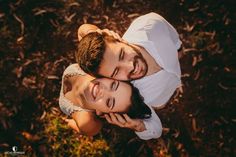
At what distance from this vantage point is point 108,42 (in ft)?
8.47

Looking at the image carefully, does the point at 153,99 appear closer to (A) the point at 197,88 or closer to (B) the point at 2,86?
(A) the point at 197,88

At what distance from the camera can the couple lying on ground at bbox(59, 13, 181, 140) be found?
256cm

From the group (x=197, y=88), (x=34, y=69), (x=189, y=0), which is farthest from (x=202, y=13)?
(x=34, y=69)

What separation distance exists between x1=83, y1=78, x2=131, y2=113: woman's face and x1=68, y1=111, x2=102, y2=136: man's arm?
0.40 meters

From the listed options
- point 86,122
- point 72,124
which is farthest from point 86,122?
point 72,124

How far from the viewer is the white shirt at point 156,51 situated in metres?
2.77

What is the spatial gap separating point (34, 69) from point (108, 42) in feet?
4.62

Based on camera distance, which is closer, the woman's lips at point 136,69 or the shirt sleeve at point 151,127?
the woman's lips at point 136,69

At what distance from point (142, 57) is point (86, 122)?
0.81 meters

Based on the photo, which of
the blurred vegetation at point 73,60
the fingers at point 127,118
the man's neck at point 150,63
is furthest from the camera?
the blurred vegetation at point 73,60

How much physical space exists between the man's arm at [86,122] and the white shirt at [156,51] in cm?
53

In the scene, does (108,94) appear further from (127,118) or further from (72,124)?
(72,124)

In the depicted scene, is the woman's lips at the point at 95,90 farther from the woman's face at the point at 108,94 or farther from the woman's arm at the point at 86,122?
the woman's arm at the point at 86,122

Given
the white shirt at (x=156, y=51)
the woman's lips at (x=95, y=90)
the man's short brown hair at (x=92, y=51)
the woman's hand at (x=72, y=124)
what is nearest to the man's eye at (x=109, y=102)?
the woman's lips at (x=95, y=90)
